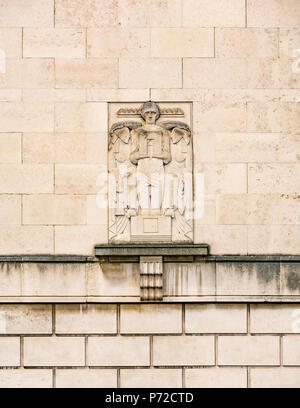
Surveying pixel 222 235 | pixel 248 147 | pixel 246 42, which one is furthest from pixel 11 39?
pixel 222 235

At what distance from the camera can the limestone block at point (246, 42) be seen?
1398cm

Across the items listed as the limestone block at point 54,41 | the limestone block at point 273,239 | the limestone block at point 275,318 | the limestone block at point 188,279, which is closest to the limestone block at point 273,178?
the limestone block at point 273,239

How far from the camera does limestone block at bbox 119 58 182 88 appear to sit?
13.9 metres

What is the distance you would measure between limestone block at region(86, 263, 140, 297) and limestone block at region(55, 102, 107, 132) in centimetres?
245

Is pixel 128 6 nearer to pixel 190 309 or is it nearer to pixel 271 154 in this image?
pixel 271 154

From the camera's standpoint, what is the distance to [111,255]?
44.8ft

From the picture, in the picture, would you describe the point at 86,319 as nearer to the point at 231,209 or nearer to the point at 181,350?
the point at 181,350

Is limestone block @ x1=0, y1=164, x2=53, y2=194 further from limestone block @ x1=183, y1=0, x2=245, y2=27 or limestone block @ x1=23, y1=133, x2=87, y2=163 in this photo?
limestone block @ x1=183, y1=0, x2=245, y2=27

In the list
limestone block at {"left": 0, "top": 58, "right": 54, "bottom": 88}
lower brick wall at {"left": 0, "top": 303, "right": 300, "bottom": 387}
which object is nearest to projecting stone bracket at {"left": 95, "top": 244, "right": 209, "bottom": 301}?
lower brick wall at {"left": 0, "top": 303, "right": 300, "bottom": 387}

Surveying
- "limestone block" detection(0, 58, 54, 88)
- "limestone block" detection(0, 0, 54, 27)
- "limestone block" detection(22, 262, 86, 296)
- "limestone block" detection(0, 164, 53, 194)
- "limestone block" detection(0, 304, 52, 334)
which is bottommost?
"limestone block" detection(0, 304, 52, 334)

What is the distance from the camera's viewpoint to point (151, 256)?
44.9 feet

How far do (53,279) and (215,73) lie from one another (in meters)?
4.67

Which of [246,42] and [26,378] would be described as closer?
[26,378]
